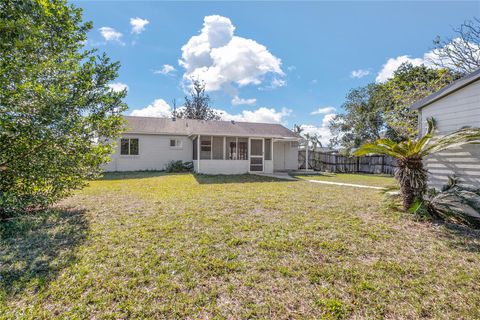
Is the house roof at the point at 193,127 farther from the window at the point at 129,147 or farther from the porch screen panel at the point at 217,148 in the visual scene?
the window at the point at 129,147

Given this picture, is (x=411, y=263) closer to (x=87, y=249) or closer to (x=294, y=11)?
(x=87, y=249)

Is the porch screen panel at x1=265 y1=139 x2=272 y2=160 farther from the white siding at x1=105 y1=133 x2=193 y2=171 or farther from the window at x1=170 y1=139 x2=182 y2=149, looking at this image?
the window at x1=170 y1=139 x2=182 y2=149

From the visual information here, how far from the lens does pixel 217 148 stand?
48.8ft

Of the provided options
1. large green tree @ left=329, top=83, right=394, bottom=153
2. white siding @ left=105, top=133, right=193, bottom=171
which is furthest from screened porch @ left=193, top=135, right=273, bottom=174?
large green tree @ left=329, top=83, right=394, bottom=153

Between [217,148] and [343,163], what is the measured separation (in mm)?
11203

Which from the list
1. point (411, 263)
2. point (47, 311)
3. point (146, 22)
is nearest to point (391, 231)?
point (411, 263)

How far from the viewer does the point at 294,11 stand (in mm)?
8828

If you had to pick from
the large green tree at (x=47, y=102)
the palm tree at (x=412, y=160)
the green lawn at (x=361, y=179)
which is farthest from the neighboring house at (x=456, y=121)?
the large green tree at (x=47, y=102)

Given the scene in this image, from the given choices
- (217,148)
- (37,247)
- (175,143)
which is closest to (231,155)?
(217,148)

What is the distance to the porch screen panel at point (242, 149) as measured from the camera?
15.1m

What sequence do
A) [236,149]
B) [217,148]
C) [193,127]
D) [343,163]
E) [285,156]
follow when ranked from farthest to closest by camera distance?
1. [343,163]
2. [285,156]
3. [193,127]
4. [236,149]
5. [217,148]

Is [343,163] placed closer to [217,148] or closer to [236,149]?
[236,149]

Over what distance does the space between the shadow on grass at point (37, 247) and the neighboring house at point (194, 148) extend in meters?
9.42

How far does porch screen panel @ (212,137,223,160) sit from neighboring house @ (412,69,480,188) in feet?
35.7
